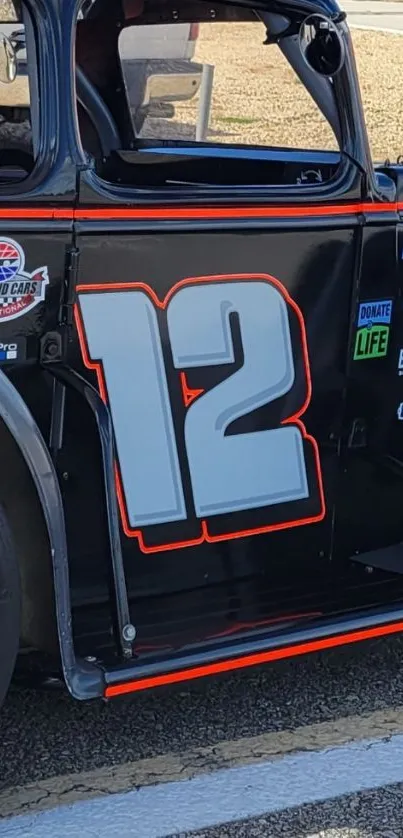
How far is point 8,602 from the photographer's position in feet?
9.28

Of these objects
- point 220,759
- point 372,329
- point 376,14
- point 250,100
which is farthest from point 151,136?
point 376,14

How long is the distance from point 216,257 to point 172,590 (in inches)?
36.8

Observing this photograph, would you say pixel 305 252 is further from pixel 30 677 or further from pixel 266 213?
pixel 30 677

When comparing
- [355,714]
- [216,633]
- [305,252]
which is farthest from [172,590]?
[305,252]

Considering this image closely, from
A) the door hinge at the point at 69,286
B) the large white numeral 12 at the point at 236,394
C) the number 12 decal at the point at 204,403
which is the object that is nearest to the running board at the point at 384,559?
the number 12 decal at the point at 204,403

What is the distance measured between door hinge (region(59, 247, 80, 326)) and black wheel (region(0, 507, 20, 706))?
489 millimetres

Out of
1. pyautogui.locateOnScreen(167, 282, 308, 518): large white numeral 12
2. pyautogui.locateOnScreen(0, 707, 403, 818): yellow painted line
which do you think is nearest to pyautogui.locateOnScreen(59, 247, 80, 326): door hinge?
pyautogui.locateOnScreen(167, 282, 308, 518): large white numeral 12

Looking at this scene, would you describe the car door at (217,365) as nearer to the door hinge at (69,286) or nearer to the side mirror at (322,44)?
the door hinge at (69,286)

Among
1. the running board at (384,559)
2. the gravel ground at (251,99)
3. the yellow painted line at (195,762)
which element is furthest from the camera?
the running board at (384,559)

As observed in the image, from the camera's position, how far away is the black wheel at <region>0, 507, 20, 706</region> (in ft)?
9.23

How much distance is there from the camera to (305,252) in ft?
10.8

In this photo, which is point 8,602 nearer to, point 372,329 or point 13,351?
point 13,351

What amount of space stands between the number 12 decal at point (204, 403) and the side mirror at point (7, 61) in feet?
2.18

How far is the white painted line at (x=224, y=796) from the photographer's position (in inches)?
117
